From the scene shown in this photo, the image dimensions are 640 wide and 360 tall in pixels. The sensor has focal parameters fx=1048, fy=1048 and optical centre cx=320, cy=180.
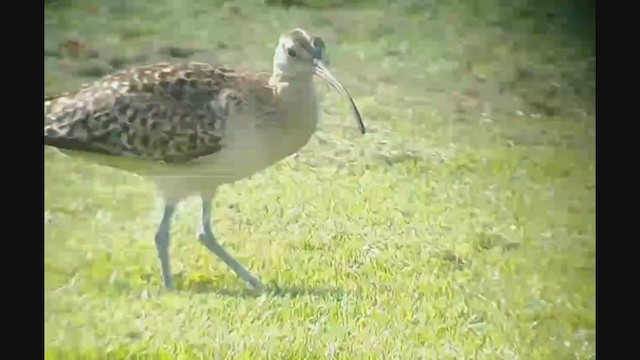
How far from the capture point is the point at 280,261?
266cm

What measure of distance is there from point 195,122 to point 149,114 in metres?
0.11

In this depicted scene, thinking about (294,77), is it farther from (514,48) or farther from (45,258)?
(45,258)

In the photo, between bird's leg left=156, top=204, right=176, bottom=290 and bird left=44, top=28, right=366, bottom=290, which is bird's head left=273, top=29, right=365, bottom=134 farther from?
bird's leg left=156, top=204, right=176, bottom=290

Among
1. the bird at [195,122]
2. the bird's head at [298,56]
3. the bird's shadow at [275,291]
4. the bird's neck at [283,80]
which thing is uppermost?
the bird's head at [298,56]

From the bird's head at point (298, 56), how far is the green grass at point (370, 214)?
0.13ft

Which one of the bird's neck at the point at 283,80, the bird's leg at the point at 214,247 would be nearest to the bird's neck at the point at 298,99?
the bird's neck at the point at 283,80

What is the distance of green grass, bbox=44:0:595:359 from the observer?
260 cm

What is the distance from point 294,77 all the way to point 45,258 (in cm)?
77

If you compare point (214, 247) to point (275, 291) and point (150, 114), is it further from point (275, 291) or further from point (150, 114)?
point (150, 114)

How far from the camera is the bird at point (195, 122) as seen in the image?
8.42 feet

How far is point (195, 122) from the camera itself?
8.47 feet

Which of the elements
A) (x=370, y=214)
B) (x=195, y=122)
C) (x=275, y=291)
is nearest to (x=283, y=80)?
(x=195, y=122)

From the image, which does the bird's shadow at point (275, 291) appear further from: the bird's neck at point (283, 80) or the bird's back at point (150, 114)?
the bird's neck at point (283, 80)
